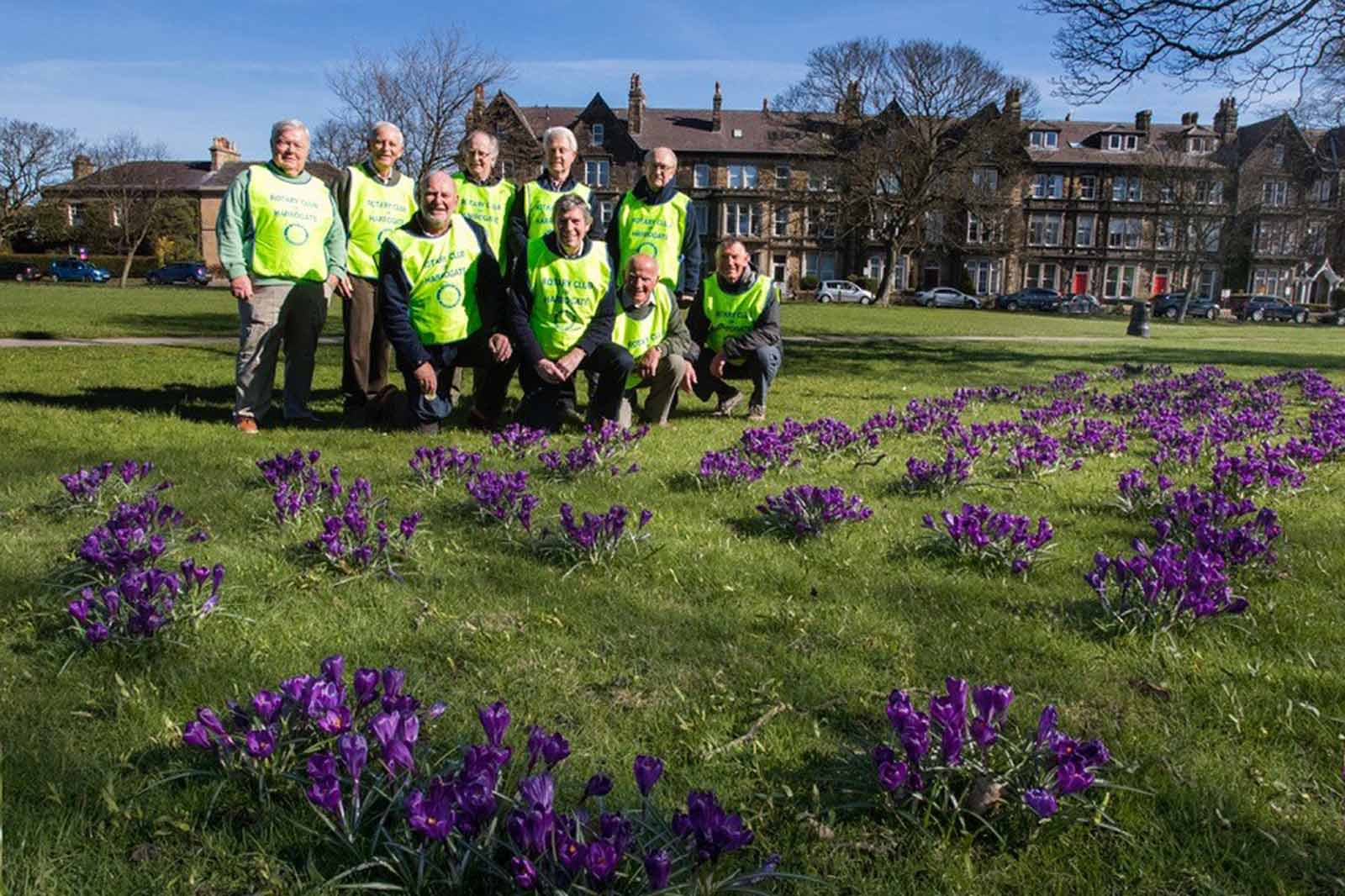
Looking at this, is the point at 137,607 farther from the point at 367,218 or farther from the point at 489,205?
the point at 489,205

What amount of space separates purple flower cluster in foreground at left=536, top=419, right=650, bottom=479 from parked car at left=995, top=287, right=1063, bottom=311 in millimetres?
57026

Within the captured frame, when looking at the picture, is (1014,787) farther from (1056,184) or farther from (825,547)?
(1056,184)

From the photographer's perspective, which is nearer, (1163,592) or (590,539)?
(1163,592)

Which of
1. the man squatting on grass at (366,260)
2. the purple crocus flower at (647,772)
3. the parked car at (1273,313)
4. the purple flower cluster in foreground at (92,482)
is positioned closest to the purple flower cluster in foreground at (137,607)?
the purple flower cluster in foreground at (92,482)

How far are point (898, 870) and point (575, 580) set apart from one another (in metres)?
1.94

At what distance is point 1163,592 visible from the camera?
3141 millimetres

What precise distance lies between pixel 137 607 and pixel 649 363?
483 centimetres

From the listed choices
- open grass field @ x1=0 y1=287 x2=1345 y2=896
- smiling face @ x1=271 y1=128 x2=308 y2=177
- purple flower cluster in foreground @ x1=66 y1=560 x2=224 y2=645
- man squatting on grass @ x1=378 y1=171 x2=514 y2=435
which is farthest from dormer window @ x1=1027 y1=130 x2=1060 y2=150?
purple flower cluster in foreground @ x1=66 y1=560 x2=224 y2=645

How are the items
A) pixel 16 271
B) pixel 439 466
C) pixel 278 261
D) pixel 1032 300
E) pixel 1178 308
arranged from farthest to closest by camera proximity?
pixel 1032 300
pixel 16 271
pixel 1178 308
pixel 278 261
pixel 439 466

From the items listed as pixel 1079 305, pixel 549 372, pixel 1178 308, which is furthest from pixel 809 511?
pixel 1079 305

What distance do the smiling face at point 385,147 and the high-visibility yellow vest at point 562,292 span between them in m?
1.48

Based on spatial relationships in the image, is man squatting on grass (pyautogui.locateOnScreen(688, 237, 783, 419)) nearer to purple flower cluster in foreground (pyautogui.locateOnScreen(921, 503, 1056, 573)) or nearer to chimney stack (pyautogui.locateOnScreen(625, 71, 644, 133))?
purple flower cluster in foreground (pyautogui.locateOnScreen(921, 503, 1056, 573))

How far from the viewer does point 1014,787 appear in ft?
6.88

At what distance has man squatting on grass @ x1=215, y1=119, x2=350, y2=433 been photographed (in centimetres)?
696
